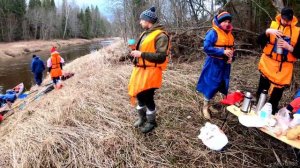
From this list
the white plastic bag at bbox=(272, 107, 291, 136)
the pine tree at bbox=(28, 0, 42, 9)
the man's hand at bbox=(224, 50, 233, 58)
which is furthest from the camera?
the pine tree at bbox=(28, 0, 42, 9)

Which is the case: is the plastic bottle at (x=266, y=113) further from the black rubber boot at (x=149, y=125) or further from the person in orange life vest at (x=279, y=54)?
the black rubber boot at (x=149, y=125)

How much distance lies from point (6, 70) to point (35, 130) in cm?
2150

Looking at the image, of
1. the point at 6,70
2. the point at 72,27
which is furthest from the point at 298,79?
the point at 72,27

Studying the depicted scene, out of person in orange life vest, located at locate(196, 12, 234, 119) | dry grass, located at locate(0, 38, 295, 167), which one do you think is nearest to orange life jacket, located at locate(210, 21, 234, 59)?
person in orange life vest, located at locate(196, 12, 234, 119)

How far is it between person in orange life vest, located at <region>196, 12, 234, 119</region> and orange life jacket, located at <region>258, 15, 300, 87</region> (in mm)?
542

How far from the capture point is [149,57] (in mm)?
3822

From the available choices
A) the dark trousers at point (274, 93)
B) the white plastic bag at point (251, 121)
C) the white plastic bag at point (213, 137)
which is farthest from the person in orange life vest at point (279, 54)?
the white plastic bag at point (213, 137)

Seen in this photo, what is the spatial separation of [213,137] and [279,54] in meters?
1.47

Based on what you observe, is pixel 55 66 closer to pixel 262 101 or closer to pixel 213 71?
pixel 213 71

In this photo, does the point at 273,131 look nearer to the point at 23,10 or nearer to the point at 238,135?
the point at 238,135

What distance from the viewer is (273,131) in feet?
10.8

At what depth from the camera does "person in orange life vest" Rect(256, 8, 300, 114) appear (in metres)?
3.90

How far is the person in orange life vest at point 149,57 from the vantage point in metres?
3.85

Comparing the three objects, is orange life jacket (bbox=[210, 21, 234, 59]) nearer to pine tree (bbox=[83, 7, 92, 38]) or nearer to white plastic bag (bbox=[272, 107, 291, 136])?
white plastic bag (bbox=[272, 107, 291, 136])
